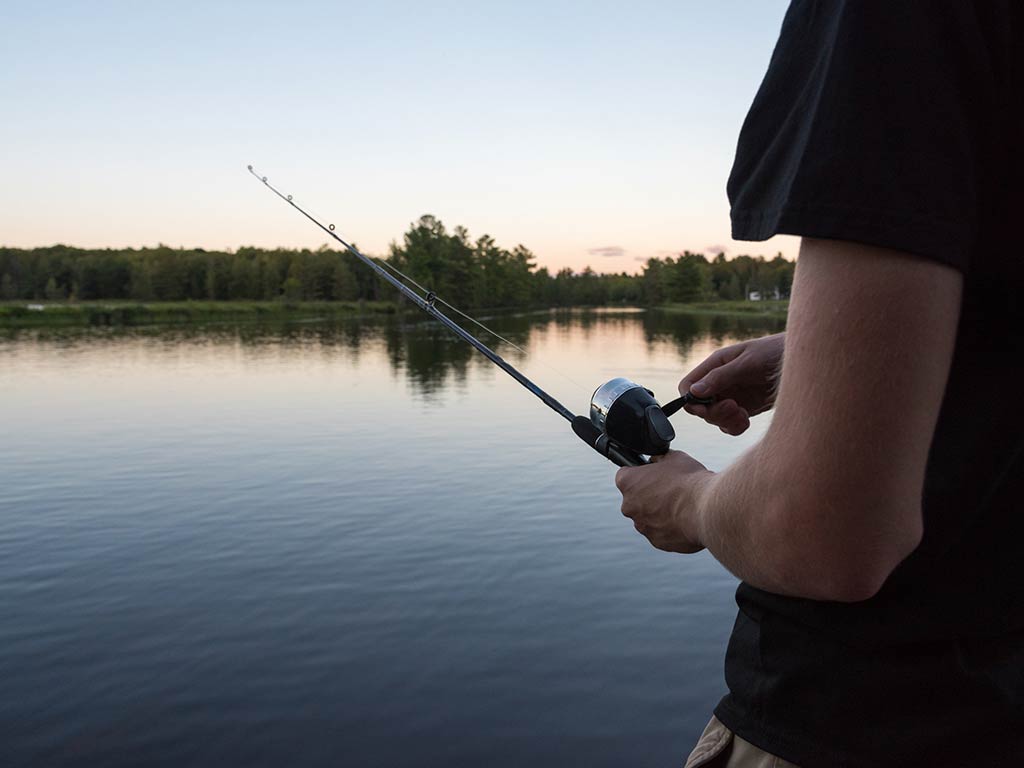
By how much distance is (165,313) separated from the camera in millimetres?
76062

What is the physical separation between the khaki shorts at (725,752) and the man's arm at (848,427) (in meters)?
0.40

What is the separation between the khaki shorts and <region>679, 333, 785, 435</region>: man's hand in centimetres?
65

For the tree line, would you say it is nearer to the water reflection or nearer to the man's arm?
the water reflection

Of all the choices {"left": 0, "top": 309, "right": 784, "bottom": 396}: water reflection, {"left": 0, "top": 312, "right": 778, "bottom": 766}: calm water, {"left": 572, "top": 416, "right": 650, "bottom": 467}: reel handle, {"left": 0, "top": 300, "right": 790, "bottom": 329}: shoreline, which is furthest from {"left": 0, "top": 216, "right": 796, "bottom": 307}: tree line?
{"left": 572, "top": 416, "right": 650, "bottom": 467}: reel handle

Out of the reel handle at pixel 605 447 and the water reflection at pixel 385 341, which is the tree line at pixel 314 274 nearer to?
the water reflection at pixel 385 341

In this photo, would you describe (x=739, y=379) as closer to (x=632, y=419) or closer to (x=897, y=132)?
(x=632, y=419)

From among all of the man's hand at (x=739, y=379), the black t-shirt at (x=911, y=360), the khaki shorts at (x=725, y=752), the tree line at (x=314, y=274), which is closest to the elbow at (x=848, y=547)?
the black t-shirt at (x=911, y=360)

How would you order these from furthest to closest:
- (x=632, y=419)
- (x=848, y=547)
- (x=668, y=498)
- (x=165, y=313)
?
(x=165, y=313) → (x=632, y=419) → (x=668, y=498) → (x=848, y=547)

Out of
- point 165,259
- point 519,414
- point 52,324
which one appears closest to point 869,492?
point 519,414

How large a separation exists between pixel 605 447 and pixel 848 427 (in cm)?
97

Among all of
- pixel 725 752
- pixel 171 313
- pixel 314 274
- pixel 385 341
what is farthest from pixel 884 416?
pixel 314 274

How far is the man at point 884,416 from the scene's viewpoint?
85cm

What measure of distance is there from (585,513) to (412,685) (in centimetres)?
559

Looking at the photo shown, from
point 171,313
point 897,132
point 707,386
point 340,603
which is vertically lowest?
point 340,603
